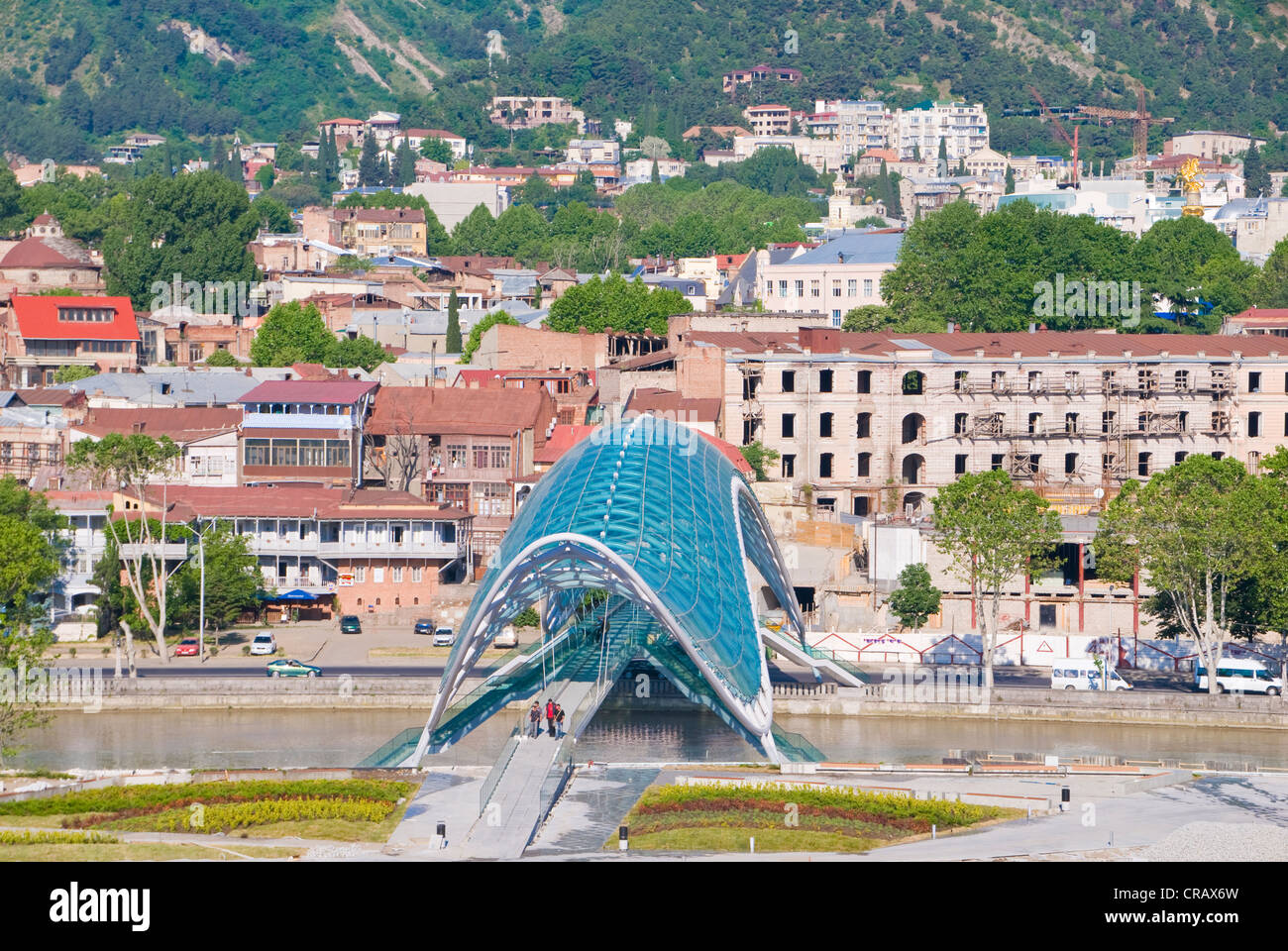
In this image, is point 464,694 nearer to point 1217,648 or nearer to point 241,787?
point 241,787

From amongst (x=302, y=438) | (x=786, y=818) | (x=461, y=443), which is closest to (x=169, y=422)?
(x=302, y=438)

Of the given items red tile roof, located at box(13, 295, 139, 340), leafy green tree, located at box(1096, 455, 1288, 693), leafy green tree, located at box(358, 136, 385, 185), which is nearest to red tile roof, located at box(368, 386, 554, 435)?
leafy green tree, located at box(1096, 455, 1288, 693)

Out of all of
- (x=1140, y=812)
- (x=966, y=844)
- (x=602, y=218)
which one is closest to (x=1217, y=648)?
(x=1140, y=812)

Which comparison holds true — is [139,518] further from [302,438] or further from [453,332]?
[453,332]

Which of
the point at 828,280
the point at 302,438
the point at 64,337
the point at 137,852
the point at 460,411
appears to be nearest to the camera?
the point at 137,852

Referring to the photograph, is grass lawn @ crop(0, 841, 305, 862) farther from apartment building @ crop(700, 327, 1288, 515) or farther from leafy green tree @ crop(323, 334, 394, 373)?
leafy green tree @ crop(323, 334, 394, 373)

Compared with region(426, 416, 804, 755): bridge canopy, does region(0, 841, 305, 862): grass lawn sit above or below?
below

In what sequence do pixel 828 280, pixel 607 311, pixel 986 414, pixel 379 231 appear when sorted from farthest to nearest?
pixel 379 231 → pixel 828 280 → pixel 607 311 → pixel 986 414

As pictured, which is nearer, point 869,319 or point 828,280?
point 869,319
